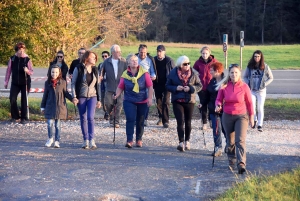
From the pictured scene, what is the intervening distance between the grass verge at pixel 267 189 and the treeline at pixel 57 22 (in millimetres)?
9692

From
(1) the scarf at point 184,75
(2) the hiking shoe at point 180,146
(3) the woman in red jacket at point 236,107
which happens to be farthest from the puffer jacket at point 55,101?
(3) the woman in red jacket at point 236,107

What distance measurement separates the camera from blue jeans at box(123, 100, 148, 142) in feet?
35.0

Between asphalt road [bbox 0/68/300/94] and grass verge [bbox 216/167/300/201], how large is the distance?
14973 mm

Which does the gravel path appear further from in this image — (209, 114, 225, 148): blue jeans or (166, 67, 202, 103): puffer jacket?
(166, 67, 202, 103): puffer jacket

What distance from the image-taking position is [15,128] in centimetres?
1290

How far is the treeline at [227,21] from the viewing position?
7488 centimetres

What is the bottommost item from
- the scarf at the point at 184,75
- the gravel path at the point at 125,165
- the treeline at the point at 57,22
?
the gravel path at the point at 125,165

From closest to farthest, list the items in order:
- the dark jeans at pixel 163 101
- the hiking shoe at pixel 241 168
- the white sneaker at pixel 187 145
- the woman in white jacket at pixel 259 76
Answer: the hiking shoe at pixel 241 168 → the white sneaker at pixel 187 145 → the woman in white jacket at pixel 259 76 → the dark jeans at pixel 163 101

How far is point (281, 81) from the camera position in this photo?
27125 mm

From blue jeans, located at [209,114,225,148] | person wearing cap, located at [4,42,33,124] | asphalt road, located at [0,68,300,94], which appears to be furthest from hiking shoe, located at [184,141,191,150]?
asphalt road, located at [0,68,300,94]

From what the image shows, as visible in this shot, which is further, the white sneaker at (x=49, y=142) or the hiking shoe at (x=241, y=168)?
the white sneaker at (x=49, y=142)

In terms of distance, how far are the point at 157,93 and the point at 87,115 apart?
120 inches

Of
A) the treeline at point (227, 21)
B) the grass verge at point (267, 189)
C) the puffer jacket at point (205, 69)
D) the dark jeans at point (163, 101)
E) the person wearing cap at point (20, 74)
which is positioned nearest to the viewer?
the grass verge at point (267, 189)

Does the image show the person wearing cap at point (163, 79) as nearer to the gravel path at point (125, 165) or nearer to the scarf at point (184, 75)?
the gravel path at point (125, 165)
